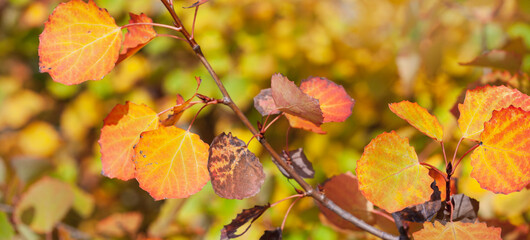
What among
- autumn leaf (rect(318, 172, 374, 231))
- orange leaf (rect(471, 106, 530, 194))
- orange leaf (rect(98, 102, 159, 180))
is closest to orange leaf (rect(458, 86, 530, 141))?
orange leaf (rect(471, 106, 530, 194))

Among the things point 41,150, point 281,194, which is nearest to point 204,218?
point 281,194

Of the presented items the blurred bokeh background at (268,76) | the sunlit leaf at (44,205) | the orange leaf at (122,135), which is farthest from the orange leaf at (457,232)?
the sunlit leaf at (44,205)

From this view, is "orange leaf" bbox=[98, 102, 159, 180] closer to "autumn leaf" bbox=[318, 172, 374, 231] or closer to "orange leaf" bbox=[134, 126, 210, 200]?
"orange leaf" bbox=[134, 126, 210, 200]

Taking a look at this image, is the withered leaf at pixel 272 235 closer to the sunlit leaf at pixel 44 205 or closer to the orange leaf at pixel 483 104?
the orange leaf at pixel 483 104

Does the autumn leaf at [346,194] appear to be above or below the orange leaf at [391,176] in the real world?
below

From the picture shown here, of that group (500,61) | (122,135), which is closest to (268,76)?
(500,61)

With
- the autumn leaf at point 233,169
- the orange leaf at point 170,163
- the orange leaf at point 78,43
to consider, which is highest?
the orange leaf at point 78,43
